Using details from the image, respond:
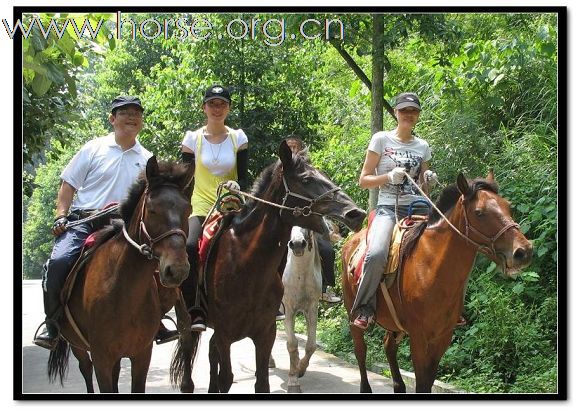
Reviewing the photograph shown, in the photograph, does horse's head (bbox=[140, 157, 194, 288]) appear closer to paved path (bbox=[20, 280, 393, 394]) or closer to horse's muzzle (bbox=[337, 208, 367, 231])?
horse's muzzle (bbox=[337, 208, 367, 231])

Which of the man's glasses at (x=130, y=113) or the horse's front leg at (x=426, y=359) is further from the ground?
the man's glasses at (x=130, y=113)

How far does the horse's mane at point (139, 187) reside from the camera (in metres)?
5.41

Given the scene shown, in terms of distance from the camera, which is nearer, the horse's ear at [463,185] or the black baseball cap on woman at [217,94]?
the horse's ear at [463,185]

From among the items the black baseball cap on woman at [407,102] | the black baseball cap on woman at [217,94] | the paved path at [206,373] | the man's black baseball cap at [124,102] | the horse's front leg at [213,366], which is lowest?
the paved path at [206,373]

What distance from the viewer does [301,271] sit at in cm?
905

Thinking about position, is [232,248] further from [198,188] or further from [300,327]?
[300,327]

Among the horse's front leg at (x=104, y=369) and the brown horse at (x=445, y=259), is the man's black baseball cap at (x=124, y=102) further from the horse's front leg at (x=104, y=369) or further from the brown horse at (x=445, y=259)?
the brown horse at (x=445, y=259)

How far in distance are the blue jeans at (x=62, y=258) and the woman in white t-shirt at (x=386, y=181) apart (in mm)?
2309

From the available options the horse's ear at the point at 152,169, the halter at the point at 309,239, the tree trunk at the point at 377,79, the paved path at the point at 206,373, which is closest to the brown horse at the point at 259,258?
the horse's ear at the point at 152,169

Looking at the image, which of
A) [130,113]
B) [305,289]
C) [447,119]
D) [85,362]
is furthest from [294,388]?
[447,119]

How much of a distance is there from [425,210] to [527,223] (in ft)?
5.59

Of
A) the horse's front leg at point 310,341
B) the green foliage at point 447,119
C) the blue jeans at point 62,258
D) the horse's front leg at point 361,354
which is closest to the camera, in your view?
the blue jeans at point 62,258

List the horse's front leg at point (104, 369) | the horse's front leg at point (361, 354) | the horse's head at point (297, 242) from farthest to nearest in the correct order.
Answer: the horse's head at point (297, 242) → the horse's front leg at point (361, 354) → the horse's front leg at point (104, 369)

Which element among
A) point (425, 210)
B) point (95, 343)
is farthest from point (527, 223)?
point (95, 343)
